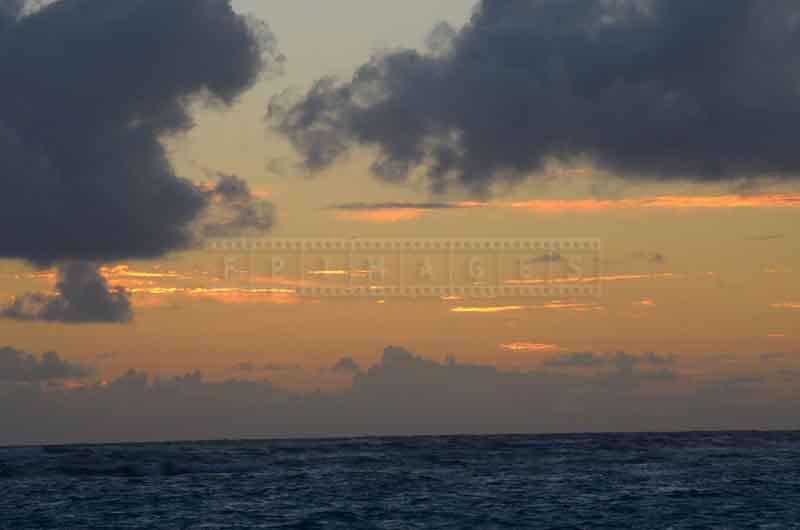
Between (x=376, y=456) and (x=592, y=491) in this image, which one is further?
(x=376, y=456)

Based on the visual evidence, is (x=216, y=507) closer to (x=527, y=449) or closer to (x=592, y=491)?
(x=592, y=491)

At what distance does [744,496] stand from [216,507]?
147 ft

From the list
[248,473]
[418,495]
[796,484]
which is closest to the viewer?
[418,495]

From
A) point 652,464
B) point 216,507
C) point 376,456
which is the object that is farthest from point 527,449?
point 216,507

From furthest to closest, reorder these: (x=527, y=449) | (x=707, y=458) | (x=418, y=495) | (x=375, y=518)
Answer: (x=527, y=449) → (x=707, y=458) → (x=418, y=495) → (x=375, y=518)

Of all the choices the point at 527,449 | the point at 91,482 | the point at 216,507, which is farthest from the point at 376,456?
the point at 216,507

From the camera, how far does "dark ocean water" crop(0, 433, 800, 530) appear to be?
83.6m

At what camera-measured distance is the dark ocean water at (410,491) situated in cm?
8356

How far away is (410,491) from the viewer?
349 ft

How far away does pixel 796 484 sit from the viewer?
110m

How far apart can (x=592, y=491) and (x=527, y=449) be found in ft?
303

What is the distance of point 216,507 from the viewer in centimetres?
9262

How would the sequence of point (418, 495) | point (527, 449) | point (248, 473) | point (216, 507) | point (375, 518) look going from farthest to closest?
1. point (527, 449)
2. point (248, 473)
3. point (418, 495)
4. point (216, 507)
5. point (375, 518)

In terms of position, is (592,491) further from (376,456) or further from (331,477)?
(376,456)
